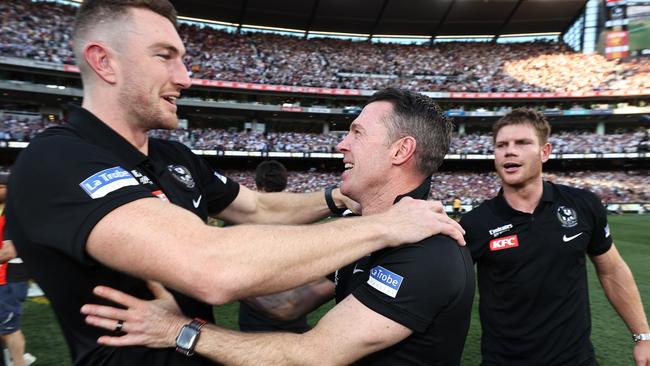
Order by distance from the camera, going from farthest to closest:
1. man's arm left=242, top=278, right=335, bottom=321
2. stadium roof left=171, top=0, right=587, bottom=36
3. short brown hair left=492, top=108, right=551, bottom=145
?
1. stadium roof left=171, top=0, right=587, bottom=36
2. short brown hair left=492, top=108, right=551, bottom=145
3. man's arm left=242, top=278, right=335, bottom=321

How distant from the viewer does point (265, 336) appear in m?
1.60

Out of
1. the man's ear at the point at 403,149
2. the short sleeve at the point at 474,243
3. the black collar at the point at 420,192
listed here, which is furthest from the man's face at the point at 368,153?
the short sleeve at the point at 474,243

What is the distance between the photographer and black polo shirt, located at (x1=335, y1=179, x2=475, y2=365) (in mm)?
1618

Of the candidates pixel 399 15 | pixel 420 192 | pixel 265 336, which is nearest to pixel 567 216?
pixel 420 192

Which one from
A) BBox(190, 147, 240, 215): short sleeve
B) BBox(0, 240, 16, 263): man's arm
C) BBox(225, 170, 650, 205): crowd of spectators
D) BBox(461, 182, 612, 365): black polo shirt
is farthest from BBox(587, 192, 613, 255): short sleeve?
BBox(225, 170, 650, 205): crowd of spectators

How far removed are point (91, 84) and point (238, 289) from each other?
1.27 m

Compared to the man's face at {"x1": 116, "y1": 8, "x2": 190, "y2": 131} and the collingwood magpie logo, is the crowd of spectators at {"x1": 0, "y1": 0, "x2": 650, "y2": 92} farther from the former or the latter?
the man's face at {"x1": 116, "y1": 8, "x2": 190, "y2": 131}

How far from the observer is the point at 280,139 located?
144 feet

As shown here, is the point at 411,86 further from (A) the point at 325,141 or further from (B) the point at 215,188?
(B) the point at 215,188

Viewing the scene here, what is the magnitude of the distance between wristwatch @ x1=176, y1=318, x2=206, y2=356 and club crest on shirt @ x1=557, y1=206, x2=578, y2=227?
2.86m

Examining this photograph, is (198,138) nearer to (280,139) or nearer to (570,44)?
(280,139)

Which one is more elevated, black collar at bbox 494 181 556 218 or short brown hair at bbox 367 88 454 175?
short brown hair at bbox 367 88 454 175

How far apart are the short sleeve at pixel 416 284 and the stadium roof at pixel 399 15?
152 feet

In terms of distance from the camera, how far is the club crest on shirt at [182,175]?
2.11m
